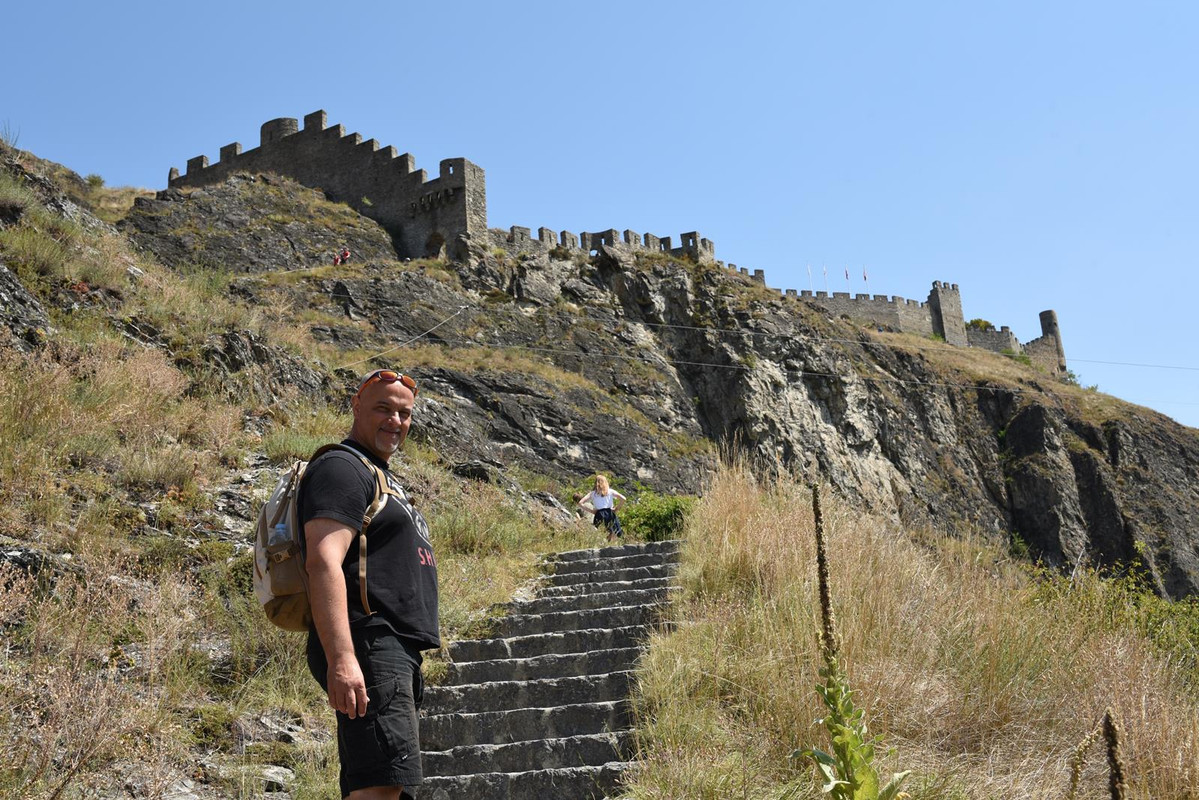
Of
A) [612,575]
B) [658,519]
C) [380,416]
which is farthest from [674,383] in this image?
[380,416]

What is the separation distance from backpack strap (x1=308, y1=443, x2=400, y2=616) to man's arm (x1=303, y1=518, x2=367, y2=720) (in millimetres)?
68

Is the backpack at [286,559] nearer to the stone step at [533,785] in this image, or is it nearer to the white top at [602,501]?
the stone step at [533,785]

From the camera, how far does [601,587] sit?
782cm

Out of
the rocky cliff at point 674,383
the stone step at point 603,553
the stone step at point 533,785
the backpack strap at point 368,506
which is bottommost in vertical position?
the stone step at point 533,785


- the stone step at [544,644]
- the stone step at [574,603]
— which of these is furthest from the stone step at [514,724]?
the stone step at [574,603]

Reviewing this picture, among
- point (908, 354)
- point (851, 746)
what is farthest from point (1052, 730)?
point (908, 354)

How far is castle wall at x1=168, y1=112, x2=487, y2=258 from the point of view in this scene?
2609 cm

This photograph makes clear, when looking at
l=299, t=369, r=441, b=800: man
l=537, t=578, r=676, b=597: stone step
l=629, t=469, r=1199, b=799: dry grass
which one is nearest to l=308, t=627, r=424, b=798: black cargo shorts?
l=299, t=369, r=441, b=800: man

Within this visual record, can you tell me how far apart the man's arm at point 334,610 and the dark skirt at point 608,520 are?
336 inches

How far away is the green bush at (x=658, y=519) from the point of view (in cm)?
1110

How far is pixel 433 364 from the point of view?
19516 millimetres

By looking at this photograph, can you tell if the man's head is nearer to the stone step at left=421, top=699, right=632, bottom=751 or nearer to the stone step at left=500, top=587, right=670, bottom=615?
the stone step at left=421, top=699, right=632, bottom=751

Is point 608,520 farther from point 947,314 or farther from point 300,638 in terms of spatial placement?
point 947,314

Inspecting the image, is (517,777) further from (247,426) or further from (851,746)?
(247,426)
